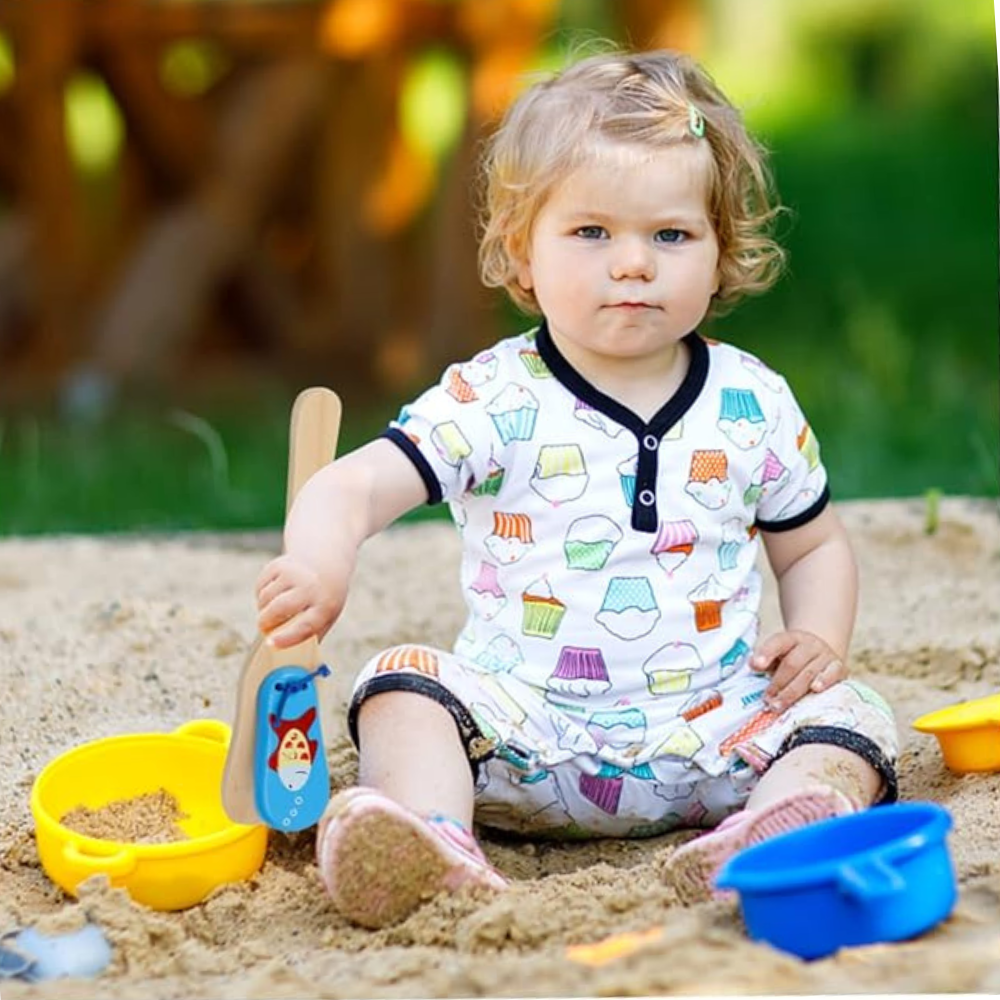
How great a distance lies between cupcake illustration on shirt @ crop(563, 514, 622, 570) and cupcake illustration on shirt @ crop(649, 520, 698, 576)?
0.04m

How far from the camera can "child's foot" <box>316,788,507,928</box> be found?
1.64 metres

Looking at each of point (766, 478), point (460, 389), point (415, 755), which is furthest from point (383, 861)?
point (766, 478)

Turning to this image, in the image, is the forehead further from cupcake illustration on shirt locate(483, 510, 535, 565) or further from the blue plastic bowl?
the blue plastic bowl

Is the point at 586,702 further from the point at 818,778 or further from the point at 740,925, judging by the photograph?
the point at 740,925

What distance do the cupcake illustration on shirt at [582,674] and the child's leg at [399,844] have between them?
17cm

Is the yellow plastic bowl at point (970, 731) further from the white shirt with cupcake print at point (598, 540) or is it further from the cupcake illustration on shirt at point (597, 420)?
the cupcake illustration on shirt at point (597, 420)

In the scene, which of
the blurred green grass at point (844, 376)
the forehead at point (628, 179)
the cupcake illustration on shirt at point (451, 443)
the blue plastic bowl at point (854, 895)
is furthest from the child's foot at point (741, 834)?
the blurred green grass at point (844, 376)

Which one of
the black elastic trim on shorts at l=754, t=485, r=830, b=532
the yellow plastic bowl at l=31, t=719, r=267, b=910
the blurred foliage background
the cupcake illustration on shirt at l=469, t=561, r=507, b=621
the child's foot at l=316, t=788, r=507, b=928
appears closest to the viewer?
the child's foot at l=316, t=788, r=507, b=928

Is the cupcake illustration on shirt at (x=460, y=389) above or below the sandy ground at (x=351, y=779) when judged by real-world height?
above

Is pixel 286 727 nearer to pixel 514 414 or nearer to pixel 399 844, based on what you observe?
pixel 399 844

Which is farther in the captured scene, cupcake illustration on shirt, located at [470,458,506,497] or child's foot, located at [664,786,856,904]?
cupcake illustration on shirt, located at [470,458,506,497]

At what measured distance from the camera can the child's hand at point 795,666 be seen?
1.95 m

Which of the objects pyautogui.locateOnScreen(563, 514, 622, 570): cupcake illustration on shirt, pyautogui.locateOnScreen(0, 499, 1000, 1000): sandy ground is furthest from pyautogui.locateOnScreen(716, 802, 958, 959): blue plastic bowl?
pyautogui.locateOnScreen(563, 514, 622, 570): cupcake illustration on shirt

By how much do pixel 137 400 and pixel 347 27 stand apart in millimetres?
1281
